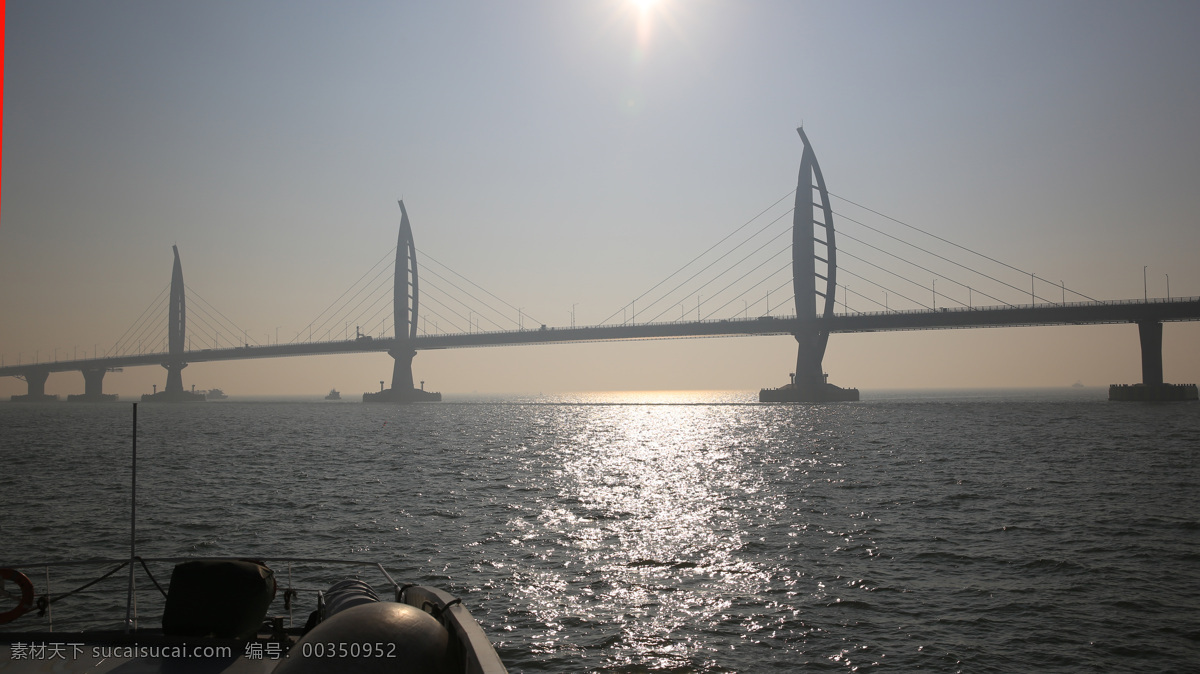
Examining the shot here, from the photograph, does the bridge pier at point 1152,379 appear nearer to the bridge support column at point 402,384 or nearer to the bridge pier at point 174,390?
the bridge support column at point 402,384

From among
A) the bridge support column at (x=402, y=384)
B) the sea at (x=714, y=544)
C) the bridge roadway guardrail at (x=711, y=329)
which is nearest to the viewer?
the sea at (x=714, y=544)

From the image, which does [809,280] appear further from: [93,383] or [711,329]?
[93,383]

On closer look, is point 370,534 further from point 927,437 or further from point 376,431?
point 376,431

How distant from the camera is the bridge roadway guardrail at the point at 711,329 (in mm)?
99312

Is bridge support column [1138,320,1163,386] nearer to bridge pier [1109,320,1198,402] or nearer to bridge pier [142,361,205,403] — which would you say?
bridge pier [1109,320,1198,402]

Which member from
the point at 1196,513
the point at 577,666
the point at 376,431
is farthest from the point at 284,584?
the point at 376,431

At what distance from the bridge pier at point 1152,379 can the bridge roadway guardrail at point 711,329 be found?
86.4 inches

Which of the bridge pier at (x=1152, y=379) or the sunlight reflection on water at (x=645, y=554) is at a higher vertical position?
the bridge pier at (x=1152, y=379)

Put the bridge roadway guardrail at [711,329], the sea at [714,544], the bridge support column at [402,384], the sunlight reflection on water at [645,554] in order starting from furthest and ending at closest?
the bridge support column at [402,384], the bridge roadway guardrail at [711,329], the sunlight reflection on water at [645,554], the sea at [714,544]

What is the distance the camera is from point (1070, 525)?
73.1 feet

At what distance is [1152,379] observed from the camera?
10581 centimetres

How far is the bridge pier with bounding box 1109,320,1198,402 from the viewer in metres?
100

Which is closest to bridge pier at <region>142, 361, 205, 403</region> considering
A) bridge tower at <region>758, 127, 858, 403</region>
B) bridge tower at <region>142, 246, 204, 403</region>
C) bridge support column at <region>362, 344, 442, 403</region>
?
bridge tower at <region>142, 246, 204, 403</region>

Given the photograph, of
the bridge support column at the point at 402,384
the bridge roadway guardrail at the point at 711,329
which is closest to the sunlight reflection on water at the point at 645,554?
the bridge roadway guardrail at the point at 711,329
